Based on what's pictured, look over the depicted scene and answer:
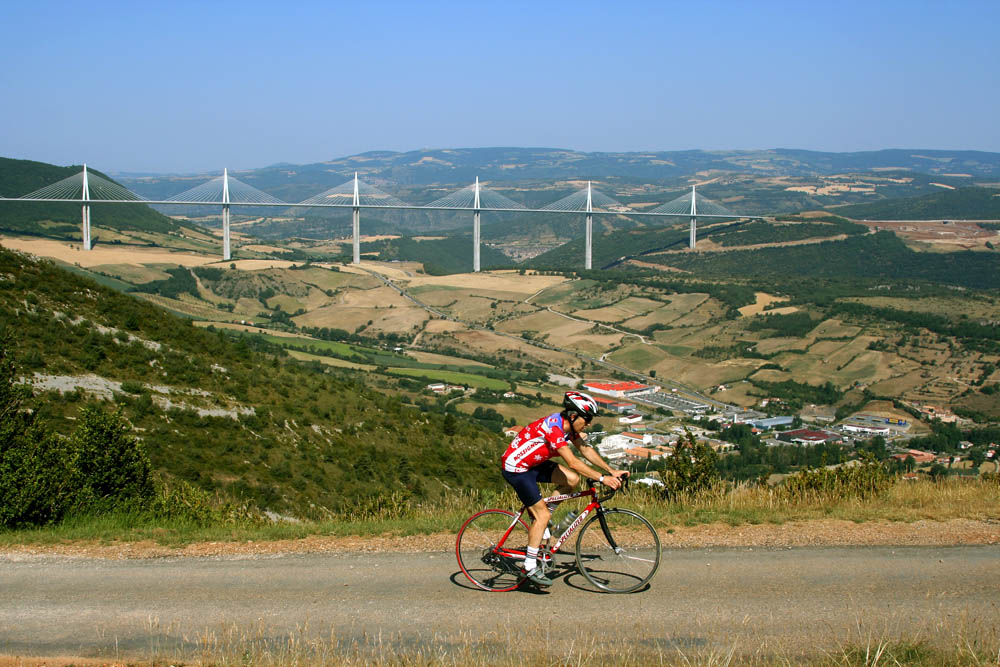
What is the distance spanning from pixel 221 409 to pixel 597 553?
12291 millimetres

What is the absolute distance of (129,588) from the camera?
6.46m

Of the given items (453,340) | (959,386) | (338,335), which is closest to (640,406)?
(959,386)

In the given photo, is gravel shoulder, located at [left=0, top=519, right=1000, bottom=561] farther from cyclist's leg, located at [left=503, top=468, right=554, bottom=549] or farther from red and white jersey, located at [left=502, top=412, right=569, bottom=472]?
red and white jersey, located at [left=502, top=412, right=569, bottom=472]

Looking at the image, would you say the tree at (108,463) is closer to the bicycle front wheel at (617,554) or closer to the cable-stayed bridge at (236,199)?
the bicycle front wheel at (617,554)

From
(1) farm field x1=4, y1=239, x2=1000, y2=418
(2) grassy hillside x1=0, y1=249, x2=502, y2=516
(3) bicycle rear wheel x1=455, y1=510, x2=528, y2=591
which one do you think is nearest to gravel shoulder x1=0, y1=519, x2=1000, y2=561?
(3) bicycle rear wheel x1=455, y1=510, x2=528, y2=591

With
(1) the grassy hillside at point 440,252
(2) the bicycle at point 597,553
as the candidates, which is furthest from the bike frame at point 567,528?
(1) the grassy hillside at point 440,252

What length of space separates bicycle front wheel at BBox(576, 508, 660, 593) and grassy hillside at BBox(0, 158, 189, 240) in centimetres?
8181

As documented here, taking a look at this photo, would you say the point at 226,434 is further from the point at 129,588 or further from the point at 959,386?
the point at 959,386

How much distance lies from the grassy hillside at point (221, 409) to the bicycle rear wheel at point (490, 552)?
5.15 m

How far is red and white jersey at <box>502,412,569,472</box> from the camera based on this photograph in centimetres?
603

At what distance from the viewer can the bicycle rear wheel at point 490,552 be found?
6.34 m

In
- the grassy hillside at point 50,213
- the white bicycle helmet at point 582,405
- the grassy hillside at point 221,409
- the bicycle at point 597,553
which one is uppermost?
the grassy hillside at point 50,213

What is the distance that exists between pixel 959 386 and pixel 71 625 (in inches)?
1784

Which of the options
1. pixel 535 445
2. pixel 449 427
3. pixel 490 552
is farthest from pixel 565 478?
pixel 449 427
